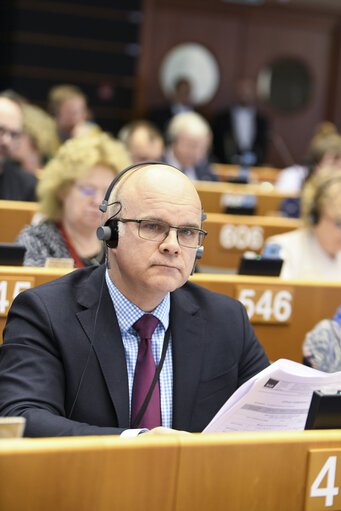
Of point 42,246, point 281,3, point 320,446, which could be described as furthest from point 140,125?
point 281,3

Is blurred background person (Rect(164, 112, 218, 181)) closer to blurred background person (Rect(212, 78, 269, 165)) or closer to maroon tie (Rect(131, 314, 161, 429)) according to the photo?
blurred background person (Rect(212, 78, 269, 165))

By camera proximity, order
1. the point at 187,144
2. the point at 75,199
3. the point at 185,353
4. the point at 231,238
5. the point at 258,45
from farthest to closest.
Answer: the point at 258,45
the point at 187,144
the point at 231,238
the point at 75,199
the point at 185,353

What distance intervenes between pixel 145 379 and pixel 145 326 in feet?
0.39

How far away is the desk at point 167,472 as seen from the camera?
1.06 meters

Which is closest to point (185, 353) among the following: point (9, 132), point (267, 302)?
point (267, 302)

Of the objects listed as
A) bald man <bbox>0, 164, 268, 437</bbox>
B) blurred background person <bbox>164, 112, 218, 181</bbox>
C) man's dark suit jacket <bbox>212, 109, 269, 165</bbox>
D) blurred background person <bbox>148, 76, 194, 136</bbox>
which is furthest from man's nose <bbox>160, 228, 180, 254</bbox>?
man's dark suit jacket <bbox>212, 109, 269, 165</bbox>

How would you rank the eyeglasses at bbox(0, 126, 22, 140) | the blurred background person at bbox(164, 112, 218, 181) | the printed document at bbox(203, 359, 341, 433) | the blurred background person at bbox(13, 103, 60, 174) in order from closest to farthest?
1. the printed document at bbox(203, 359, 341, 433)
2. the eyeglasses at bbox(0, 126, 22, 140)
3. the blurred background person at bbox(13, 103, 60, 174)
4. the blurred background person at bbox(164, 112, 218, 181)

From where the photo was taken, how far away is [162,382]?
66.9 inches

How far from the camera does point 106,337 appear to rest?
5.50 feet

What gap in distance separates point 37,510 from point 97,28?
32.9 feet

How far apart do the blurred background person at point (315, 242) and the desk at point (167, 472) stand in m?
2.30

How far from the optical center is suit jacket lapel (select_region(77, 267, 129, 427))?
5.30 ft

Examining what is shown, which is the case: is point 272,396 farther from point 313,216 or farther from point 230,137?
point 230,137

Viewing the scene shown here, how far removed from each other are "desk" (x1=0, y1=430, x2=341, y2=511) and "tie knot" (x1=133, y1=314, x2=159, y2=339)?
21.9 inches
